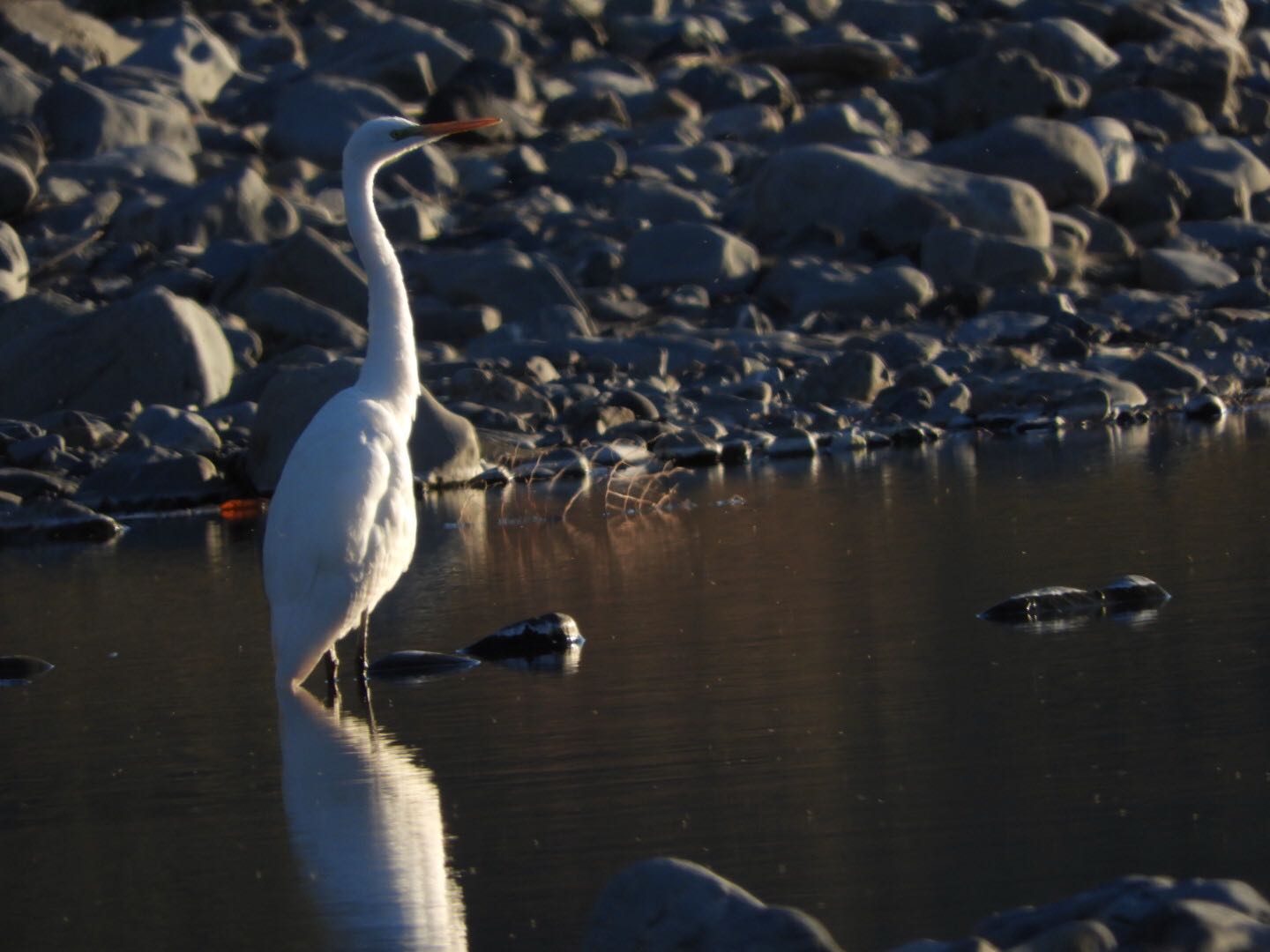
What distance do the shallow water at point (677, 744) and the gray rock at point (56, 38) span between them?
2290cm

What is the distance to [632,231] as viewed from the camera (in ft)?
71.1

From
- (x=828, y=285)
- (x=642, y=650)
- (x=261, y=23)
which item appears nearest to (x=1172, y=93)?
(x=828, y=285)

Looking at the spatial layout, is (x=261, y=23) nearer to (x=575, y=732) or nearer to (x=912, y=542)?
(x=912, y=542)

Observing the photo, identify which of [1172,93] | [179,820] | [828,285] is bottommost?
[179,820]

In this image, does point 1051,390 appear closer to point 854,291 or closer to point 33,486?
point 854,291

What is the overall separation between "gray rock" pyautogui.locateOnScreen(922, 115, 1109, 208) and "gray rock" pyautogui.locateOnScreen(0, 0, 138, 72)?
47.4 feet

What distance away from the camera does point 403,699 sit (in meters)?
6.62

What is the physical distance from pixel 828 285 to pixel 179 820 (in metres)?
14.6

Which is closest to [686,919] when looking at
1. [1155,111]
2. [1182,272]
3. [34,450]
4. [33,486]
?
[33,486]

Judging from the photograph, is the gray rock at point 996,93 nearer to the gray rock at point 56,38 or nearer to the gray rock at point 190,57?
the gray rock at point 190,57

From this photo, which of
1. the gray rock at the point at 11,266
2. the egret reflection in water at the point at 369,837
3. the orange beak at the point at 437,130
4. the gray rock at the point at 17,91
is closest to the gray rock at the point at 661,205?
the gray rock at the point at 11,266

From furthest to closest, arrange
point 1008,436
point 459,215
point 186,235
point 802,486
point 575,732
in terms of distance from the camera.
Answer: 1. point 459,215
2. point 186,235
3. point 1008,436
4. point 802,486
5. point 575,732

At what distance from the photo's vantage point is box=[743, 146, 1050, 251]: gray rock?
2039 cm

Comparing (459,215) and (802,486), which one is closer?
(802,486)
